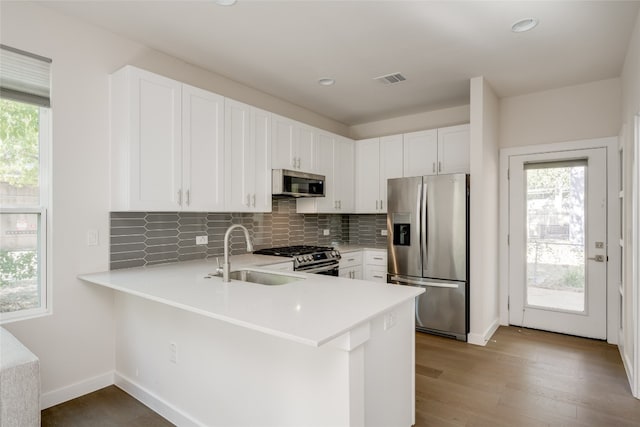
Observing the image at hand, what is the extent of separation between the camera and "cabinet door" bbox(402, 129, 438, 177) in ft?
14.0

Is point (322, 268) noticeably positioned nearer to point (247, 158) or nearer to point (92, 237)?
point (247, 158)

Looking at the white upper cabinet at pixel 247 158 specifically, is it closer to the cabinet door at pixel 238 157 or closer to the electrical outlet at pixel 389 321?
the cabinet door at pixel 238 157

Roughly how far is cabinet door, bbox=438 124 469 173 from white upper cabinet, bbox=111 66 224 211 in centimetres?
267

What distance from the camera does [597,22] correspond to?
2541mm

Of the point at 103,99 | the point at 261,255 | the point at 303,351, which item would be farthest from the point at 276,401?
→ the point at 103,99

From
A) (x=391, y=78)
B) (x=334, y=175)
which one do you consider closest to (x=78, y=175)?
(x=334, y=175)

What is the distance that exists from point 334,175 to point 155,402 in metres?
3.10

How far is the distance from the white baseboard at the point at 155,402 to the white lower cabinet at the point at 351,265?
2.29 metres

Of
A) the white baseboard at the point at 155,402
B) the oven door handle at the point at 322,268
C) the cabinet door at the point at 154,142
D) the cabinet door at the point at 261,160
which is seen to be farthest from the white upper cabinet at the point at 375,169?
the white baseboard at the point at 155,402

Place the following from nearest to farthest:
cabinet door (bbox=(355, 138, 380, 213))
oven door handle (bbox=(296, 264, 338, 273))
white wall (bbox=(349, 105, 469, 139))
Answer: oven door handle (bbox=(296, 264, 338, 273)) → white wall (bbox=(349, 105, 469, 139)) → cabinet door (bbox=(355, 138, 380, 213))

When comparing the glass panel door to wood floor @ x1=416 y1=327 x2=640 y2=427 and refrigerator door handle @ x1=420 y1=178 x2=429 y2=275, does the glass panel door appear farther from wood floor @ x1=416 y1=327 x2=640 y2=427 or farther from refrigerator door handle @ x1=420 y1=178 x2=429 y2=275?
refrigerator door handle @ x1=420 y1=178 x2=429 y2=275

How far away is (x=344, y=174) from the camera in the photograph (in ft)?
15.5

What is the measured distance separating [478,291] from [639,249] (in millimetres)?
1374

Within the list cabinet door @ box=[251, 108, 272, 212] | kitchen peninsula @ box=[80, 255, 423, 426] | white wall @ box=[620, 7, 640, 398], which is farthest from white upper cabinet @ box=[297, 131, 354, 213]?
white wall @ box=[620, 7, 640, 398]
